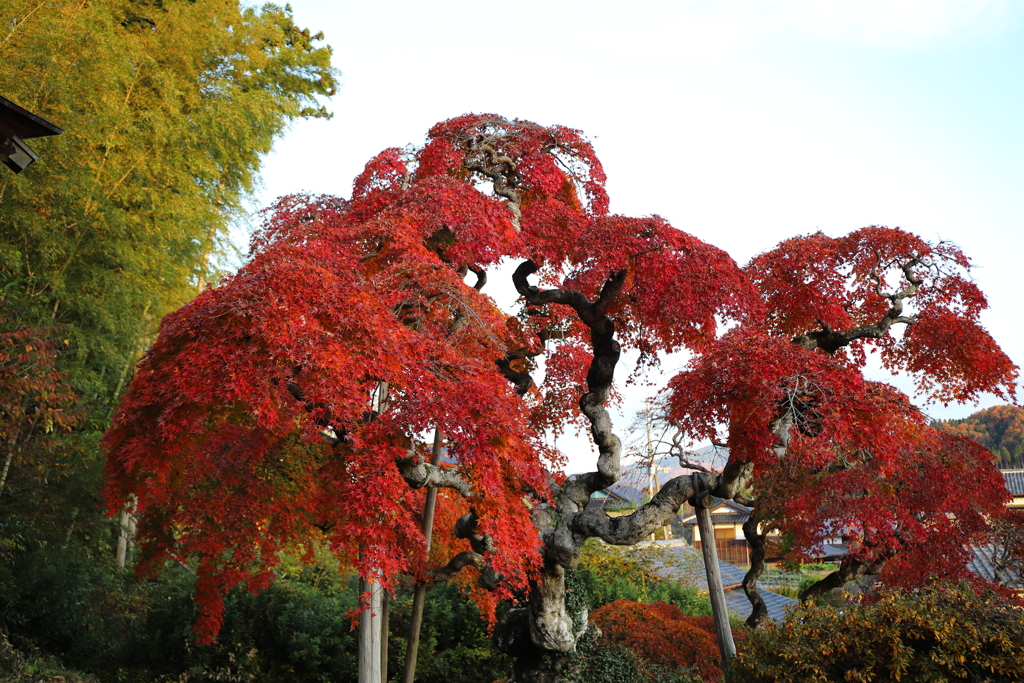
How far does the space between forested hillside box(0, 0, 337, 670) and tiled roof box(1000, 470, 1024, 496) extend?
1999 cm

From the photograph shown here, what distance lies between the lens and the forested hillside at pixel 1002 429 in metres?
23.9

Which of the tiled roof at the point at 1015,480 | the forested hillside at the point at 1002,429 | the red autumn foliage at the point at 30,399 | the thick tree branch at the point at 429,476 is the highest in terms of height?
the forested hillside at the point at 1002,429

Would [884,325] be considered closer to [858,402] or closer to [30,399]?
[858,402]

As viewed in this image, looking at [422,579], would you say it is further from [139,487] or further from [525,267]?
[525,267]

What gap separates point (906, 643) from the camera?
5031mm

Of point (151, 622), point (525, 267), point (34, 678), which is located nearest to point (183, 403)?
point (525, 267)

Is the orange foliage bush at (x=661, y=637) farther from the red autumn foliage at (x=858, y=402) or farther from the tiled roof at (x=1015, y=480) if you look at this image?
the tiled roof at (x=1015, y=480)

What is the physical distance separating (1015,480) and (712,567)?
1722cm

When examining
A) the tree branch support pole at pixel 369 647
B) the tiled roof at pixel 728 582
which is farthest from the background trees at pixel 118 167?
the tiled roof at pixel 728 582

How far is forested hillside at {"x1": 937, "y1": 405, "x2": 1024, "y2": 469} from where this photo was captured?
23.9 m

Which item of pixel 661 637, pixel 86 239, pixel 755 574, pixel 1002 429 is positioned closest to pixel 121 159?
pixel 86 239

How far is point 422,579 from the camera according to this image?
703 centimetres

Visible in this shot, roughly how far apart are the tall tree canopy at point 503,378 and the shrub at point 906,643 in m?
1.00

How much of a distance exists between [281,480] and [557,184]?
422 centimetres
